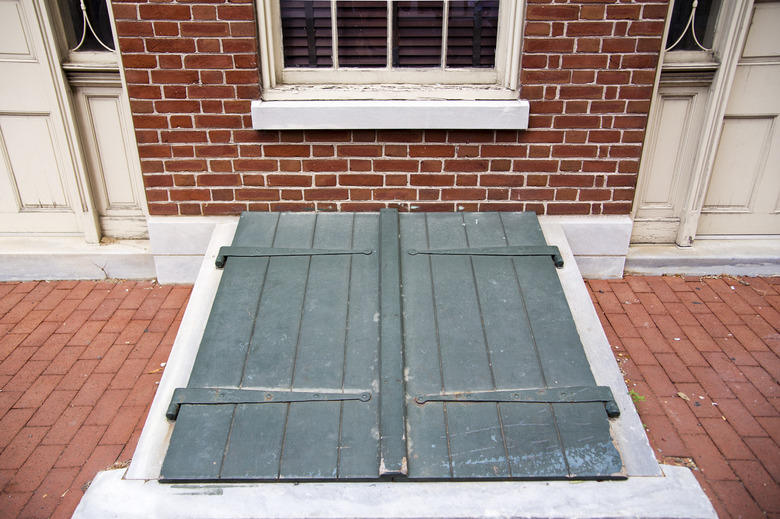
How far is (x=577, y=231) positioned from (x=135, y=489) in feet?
9.08

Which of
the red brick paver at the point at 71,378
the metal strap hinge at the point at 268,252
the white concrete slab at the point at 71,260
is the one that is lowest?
the red brick paver at the point at 71,378

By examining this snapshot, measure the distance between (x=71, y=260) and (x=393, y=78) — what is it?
2.49 m

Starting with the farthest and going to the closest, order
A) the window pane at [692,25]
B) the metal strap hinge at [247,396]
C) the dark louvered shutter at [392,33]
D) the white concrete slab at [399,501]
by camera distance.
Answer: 1. the window pane at [692,25]
2. the dark louvered shutter at [392,33]
3. the metal strap hinge at [247,396]
4. the white concrete slab at [399,501]

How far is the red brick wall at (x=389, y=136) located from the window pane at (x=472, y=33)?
242 millimetres

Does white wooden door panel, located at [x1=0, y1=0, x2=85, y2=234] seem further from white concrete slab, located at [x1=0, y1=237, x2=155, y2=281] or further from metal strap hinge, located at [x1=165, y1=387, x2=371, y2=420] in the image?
metal strap hinge, located at [x1=165, y1=387, x2=371, y2=420]

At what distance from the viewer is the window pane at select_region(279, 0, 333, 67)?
10.0 ft

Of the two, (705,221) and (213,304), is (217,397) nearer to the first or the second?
(213,304)

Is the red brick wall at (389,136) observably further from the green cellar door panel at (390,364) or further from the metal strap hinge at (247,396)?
the metal strap hinge at (247,396)

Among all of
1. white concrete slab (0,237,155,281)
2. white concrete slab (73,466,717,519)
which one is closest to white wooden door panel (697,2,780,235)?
white concrete slab (73,466,717,519)

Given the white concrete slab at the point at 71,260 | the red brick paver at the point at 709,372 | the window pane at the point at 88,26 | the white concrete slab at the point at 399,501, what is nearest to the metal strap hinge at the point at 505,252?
the red brick paver at the point at 709,372

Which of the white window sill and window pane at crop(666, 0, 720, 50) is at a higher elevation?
window pane at crop(666, 0, 720, 50)

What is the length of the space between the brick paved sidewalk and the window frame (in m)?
1.47

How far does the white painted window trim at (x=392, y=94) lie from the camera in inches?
120

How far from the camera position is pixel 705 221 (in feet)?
12.3
